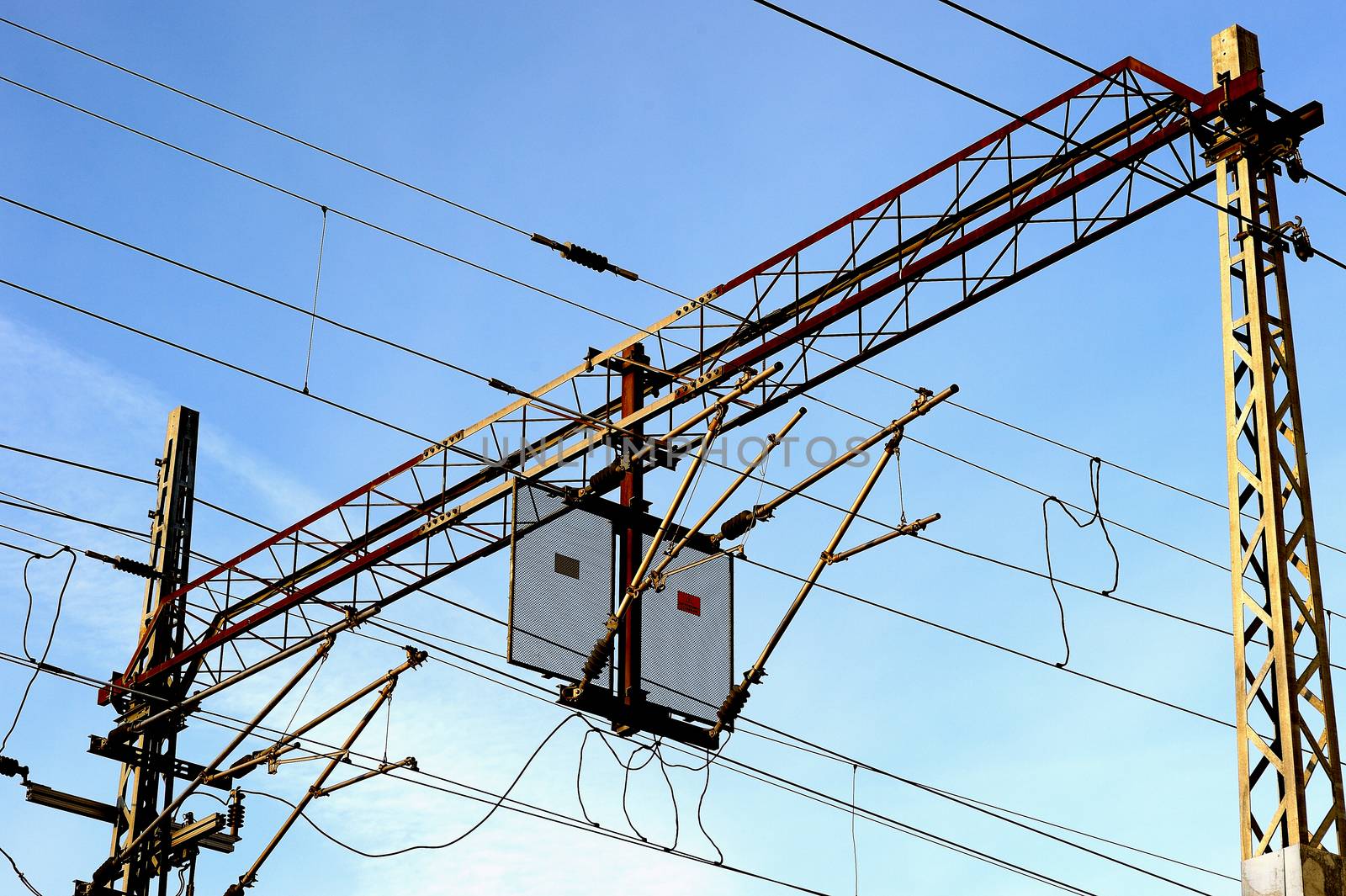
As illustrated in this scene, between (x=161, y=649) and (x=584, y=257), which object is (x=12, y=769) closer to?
(x=161, y=649)

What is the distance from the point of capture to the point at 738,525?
2019 centimetres

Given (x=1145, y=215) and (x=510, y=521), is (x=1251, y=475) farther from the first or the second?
(x=510, y=521)

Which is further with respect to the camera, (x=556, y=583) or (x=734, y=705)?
(x=734, y=705)

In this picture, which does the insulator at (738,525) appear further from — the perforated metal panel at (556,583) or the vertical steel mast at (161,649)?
the vertical steel mast at (161,649)

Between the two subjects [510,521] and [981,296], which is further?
[510,521]

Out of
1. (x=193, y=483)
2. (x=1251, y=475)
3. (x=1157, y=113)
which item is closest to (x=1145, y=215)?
(x=1157, y=113)

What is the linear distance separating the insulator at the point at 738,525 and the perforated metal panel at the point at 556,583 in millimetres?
1262

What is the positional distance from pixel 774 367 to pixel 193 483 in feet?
27.1

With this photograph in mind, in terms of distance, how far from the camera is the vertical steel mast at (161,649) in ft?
68.1

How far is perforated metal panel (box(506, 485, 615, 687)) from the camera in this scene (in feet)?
64.2

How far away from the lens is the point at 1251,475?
13930 mm

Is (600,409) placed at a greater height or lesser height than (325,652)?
greater

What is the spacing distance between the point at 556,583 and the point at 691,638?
6.25 feet

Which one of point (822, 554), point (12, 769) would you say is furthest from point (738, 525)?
point (12, 769)
